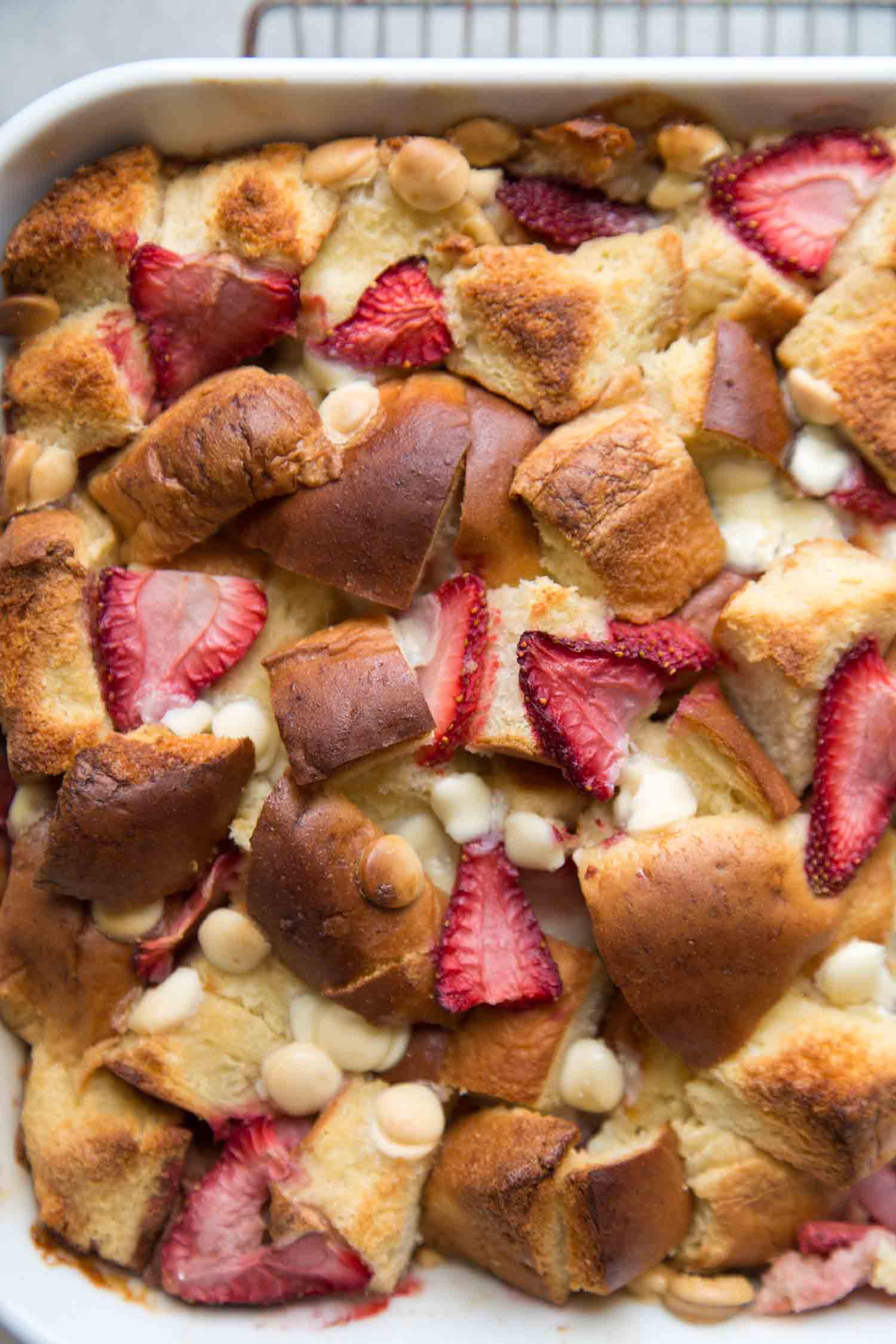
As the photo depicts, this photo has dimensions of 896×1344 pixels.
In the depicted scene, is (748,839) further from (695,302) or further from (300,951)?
(695,302)

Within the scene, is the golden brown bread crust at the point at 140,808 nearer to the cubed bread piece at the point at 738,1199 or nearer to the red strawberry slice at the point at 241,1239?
the red strawberry slice at the point at 241,1239

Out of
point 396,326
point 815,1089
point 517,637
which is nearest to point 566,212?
point 396,326

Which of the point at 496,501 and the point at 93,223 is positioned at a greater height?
the point at 93,223

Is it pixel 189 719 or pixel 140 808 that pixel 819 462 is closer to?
pixel 189 719

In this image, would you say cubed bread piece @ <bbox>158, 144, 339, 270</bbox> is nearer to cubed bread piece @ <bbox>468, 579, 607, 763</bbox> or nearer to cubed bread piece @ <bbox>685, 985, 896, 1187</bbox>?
cubed bread piece @ <bbox>468, 579, 607, 763</bbox>

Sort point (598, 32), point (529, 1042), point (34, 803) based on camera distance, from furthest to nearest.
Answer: point (598, 32)
point (34, 803)
point (529, 1042)
